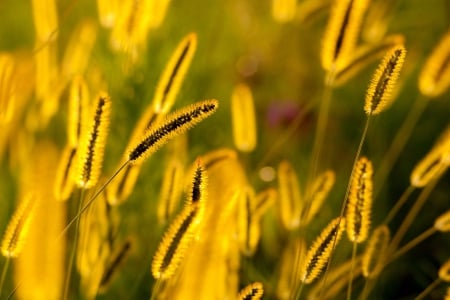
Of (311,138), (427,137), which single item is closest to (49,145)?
(311,138)

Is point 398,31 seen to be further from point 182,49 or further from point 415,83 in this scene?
point 182,49

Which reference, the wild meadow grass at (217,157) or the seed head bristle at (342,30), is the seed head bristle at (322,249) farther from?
the seed head bristle at (342,30)

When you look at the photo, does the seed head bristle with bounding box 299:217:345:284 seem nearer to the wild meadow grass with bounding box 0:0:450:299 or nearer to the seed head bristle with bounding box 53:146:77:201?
the wild meadow grass with bounding box 0:0:450:299

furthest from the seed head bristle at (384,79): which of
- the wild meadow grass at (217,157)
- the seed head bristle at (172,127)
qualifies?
the seed head bristle at (172,127)

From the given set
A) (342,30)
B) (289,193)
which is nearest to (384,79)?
(342,30)

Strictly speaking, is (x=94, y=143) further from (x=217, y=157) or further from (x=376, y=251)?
(x=376, y=251)

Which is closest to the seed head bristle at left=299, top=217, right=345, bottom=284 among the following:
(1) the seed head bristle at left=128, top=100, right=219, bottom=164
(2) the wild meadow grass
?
(2) the wild meadow grass
